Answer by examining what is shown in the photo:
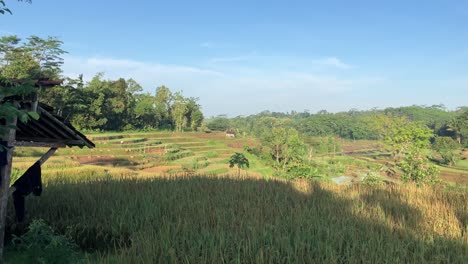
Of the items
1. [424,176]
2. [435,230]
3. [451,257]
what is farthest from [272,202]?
[424,176]

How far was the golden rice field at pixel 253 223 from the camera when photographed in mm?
4051

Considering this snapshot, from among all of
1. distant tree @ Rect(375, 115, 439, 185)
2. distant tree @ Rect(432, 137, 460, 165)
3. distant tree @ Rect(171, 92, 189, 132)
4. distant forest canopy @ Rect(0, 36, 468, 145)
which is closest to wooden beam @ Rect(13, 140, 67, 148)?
distant forest canopy @ Rect(0, 36, 468, 145)

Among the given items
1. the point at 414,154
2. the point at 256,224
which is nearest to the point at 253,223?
the point at 256,224

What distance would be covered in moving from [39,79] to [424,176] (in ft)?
95.4

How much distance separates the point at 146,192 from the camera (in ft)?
29.5

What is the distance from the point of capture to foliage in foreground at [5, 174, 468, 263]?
4.05 metres

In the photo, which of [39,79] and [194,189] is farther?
[194,189]

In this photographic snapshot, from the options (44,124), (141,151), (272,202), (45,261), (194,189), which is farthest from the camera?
(141,151)

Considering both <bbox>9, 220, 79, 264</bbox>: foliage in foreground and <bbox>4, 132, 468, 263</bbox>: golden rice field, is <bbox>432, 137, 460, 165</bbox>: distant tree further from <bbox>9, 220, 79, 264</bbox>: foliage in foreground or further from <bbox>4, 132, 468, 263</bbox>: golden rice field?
<bbox>9, 220, 79, 264</bbox>: foliage in foreground

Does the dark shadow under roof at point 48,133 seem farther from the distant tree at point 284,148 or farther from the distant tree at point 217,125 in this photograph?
the distant tree at point 217,125

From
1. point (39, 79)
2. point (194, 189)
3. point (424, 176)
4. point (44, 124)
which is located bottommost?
point (424, 176)

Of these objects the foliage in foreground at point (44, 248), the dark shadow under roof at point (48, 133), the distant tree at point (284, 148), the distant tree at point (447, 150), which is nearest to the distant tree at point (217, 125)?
the distant tree at point (284, 148)

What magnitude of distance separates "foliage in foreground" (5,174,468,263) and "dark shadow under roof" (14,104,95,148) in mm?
1547

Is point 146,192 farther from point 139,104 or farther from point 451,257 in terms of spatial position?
point 139,104
